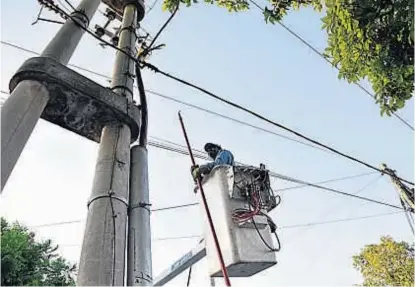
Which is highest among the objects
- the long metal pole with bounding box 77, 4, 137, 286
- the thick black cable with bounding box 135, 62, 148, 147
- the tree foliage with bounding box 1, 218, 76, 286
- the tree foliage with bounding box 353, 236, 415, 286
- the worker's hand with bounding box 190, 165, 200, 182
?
the tree foliage with bounding box 353, 236, 415, 286

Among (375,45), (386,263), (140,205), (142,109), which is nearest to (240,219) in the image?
(140,205)

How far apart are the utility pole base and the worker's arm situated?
61cm

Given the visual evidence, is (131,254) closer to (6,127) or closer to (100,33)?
(6,127)

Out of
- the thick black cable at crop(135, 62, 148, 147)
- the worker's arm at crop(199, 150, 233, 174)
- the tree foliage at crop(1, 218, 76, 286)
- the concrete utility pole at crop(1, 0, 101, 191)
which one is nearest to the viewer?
the concrete utility pole at crop(1, 0, 101, 191)

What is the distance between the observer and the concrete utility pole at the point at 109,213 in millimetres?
1899

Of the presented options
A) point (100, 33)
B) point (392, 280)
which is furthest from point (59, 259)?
point (392, 280)

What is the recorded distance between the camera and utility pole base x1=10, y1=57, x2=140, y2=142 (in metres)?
2.29

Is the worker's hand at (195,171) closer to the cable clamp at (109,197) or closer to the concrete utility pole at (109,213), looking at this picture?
the concrete utility pole at (109,213)

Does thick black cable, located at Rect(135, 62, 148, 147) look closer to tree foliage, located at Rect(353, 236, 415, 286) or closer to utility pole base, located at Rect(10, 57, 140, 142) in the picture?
utility pole base, located at Rect(10, 57, 140, 142)

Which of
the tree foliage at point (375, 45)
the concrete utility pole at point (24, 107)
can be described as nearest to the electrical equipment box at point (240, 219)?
the tree foliage at point (375, 45)

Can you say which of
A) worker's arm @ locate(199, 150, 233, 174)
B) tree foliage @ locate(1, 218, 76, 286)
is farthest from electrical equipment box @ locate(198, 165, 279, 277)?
tree foliage @ locate(1, 218, 76, 286)

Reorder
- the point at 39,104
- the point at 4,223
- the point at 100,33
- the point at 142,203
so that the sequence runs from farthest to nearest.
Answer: the point at 4,223, the point at 100,33, the point at 142,203, the point at 39,104

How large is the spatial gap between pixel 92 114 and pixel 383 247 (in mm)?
15189

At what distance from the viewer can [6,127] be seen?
1.92 m
